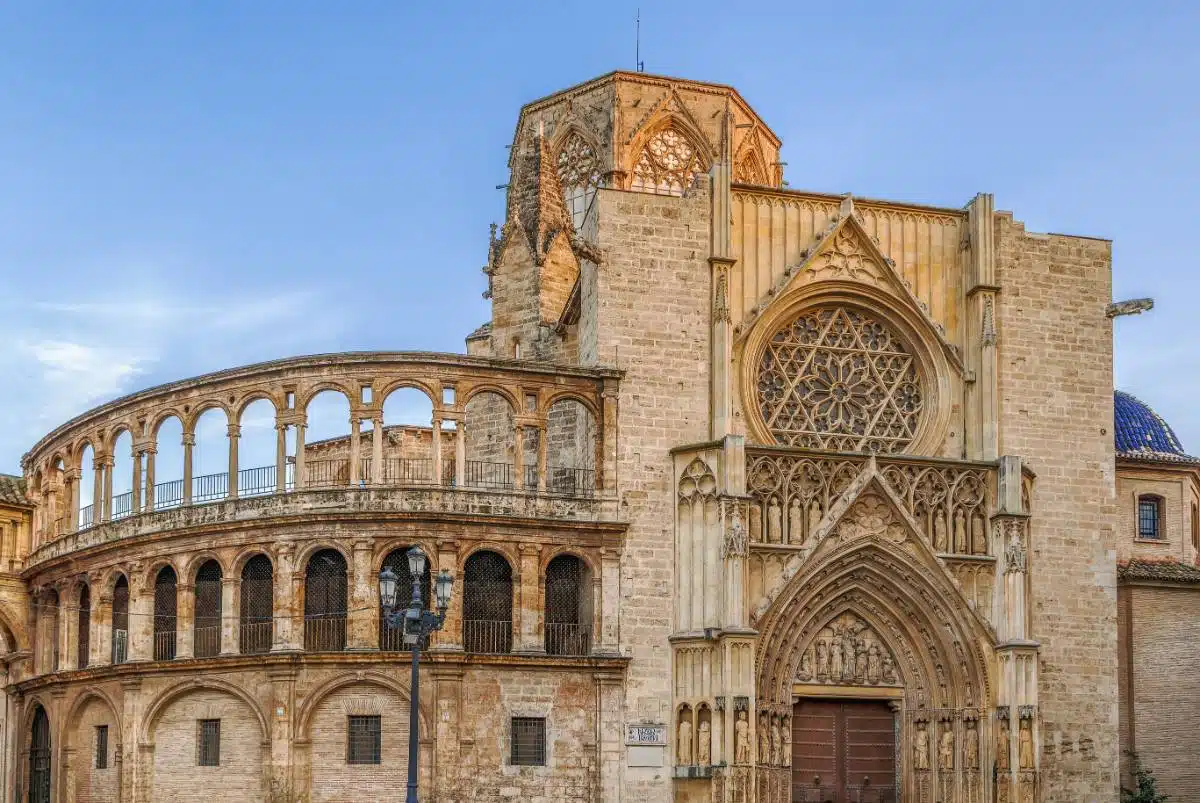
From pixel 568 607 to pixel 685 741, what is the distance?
347 centimetres

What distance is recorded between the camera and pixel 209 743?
1394 inches

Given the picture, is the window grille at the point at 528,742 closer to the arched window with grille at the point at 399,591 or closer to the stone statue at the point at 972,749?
the arched window with grille at the point at 399,591

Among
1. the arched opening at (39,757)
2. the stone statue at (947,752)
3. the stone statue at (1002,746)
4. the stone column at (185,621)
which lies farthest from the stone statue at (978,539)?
the arched opening at (39,757)

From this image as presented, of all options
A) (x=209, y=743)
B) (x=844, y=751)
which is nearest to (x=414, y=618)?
(x=209, y=743)

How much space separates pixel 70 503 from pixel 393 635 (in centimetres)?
1002

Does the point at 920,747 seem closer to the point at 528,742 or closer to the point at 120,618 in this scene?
the point at 528,742

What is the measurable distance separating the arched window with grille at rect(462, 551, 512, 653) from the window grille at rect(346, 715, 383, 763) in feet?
7.54

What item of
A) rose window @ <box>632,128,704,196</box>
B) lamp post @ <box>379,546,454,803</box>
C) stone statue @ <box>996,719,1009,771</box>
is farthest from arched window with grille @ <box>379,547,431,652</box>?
rose window @ <box>632,128,704,196</box>

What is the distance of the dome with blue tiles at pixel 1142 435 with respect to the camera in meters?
42.9

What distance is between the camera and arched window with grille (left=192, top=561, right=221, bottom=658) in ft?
118

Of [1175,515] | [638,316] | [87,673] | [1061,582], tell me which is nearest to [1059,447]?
[1061,582]

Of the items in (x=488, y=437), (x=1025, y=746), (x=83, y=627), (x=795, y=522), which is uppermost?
(x=488, y=437)

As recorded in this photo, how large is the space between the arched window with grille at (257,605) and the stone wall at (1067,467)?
1527 centimetres

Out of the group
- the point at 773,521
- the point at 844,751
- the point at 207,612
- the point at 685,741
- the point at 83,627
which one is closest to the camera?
the point at 685,741
